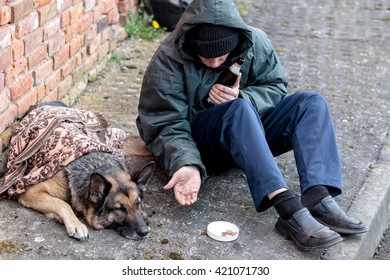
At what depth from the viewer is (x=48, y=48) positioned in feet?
17.0

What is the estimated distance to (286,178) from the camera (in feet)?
16.0

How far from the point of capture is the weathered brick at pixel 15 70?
4.50m

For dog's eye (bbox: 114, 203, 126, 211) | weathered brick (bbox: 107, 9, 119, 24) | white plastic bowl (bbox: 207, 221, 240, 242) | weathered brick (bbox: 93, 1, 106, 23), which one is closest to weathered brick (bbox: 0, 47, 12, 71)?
dog's eye (bbox: 114, 203, 126, 211)

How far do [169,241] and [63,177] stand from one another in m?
0.78

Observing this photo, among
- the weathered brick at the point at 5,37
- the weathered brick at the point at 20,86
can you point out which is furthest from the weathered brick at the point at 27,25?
the weathered brick at the point at 20,86

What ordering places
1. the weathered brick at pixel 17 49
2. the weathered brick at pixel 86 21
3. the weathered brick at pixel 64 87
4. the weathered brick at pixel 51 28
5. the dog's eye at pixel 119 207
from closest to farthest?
the dog's eye at pixel 119 207 → the weathered brick at pixel 17 49 → the weathered brick at pixel 51 28 → the weathered brick at pixel 64 87 → the weathered brick at pixel 86 21

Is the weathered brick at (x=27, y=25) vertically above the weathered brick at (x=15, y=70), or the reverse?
the weathered brick at (x=27, y=25)

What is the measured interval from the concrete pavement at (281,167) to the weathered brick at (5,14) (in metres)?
1.12

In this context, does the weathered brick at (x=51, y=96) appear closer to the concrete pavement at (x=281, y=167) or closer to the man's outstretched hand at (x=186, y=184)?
the concrete pavement at (x=281, y=167)

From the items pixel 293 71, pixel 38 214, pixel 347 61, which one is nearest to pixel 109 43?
pixel 293 71

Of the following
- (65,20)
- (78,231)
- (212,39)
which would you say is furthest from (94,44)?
(78,231)

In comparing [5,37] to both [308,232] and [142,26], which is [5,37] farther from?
[142,26]

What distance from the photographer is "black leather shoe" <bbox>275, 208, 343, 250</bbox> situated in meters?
3.82

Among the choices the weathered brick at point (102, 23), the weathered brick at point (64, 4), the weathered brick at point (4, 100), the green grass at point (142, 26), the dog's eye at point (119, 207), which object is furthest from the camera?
the green grass at point (142, 26)
